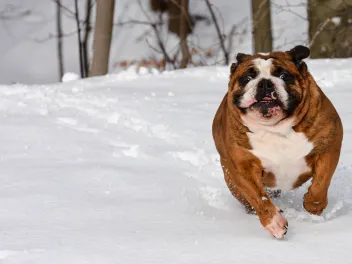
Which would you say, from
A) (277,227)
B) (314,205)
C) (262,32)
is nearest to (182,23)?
(262,32)

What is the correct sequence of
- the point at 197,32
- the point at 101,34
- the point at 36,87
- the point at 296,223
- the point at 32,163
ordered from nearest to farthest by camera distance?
1. the point at 296,223
2. the point at 32,163
3. the point at 36,87
4. the point at 101,34
5. the point at 197,32

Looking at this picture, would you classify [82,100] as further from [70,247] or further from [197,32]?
[197,32]

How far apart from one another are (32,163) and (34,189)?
0.88m

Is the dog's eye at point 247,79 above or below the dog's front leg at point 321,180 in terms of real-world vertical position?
above

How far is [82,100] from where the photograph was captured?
368 inches

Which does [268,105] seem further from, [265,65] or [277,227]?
[277,227]

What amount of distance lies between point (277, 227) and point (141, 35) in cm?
1453

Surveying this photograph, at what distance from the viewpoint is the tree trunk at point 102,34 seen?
532 inches

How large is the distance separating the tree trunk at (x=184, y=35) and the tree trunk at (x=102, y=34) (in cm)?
231

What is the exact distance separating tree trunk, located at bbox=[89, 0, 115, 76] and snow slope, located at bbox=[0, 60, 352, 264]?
323 centimetres

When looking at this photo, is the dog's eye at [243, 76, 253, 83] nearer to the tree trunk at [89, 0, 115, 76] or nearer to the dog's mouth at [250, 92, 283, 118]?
the dog's mouth at [250, 92, 283, 118]

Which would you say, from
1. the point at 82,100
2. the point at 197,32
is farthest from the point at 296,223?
the point at 197,32

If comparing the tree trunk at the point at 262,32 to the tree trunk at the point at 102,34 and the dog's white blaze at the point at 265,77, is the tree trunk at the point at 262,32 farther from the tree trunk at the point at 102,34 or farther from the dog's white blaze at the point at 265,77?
the dog's white blaze at the point at 265,77

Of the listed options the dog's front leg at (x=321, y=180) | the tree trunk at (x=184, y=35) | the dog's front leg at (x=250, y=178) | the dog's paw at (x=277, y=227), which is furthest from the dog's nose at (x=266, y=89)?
the tree trunk at (x=184, y=35)
